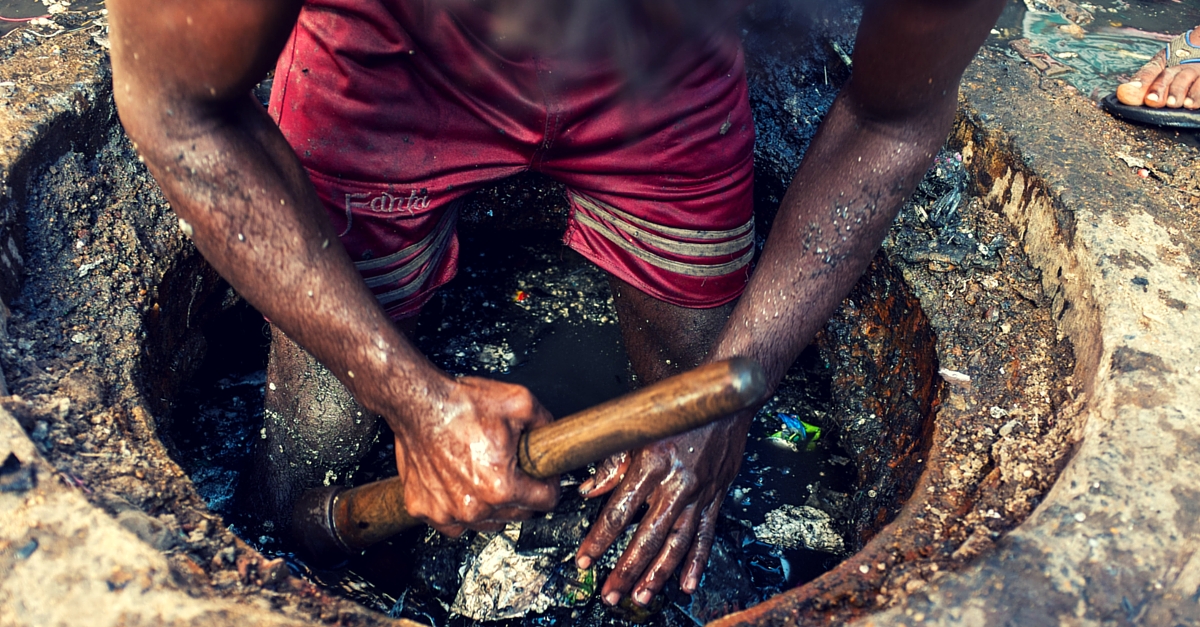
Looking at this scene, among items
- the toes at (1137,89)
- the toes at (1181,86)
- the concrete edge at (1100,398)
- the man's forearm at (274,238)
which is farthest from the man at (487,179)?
the toes at (1181,86)

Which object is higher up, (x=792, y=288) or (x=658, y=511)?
(x=792, y=288)

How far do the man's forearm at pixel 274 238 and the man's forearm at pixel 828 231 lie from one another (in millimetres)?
754

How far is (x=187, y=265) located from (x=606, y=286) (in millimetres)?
1373

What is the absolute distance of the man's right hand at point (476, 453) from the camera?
136 centimetres

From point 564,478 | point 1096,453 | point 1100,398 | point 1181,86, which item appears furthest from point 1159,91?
point 564,478

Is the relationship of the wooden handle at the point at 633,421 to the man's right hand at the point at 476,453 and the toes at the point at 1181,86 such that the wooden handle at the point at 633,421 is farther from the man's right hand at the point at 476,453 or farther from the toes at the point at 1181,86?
the toes at the point at 1181,86

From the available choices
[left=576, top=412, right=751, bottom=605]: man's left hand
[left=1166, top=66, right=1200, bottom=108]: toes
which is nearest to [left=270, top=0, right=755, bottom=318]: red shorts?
[left=576, top=412, right=751, bottom=605]: man's left hand

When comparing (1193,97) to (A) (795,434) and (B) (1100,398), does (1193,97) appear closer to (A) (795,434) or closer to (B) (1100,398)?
(B) (1100,398)

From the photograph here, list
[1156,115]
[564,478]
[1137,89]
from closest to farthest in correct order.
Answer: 1. [564,478]
2. [1156,115]
3. [1137,89]

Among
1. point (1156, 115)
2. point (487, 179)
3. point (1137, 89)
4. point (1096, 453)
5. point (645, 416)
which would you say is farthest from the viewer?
point (1137, 89)

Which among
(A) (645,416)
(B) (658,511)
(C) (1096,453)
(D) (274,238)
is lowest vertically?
(B) (658,511)

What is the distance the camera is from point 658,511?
1.76 m

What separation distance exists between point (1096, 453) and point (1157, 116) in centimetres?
144

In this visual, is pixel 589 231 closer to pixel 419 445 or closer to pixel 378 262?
pixel 378 262
